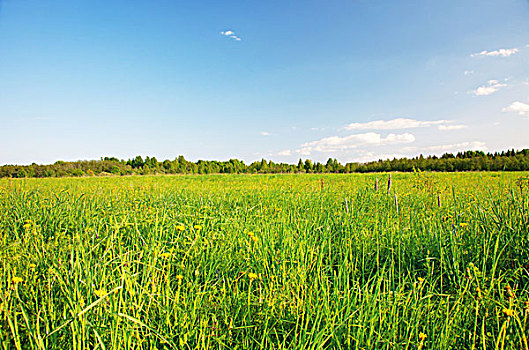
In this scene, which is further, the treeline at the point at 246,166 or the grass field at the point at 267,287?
the treeline at the point at 246,166

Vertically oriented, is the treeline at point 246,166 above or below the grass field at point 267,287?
above

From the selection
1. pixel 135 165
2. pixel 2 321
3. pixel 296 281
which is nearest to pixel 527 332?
pixel 296 281

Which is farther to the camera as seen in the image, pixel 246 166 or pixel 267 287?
pixel 246 166

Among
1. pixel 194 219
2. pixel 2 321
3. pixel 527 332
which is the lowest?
pixel 527 332

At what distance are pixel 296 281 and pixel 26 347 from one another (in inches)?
60.6

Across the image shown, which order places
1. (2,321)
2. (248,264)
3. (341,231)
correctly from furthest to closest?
1. (341,231)
2. (248,264)
3. (2,321)

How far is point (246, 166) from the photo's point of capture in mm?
52562

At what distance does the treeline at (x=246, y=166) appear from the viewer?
39.5 metres

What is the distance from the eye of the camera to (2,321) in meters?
1.70

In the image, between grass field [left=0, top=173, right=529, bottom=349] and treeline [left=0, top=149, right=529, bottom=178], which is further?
treeline [left=0, top=149, right=529, bottom=178]

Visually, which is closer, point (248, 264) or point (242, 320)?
point (242, 320)

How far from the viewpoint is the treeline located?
39.5 m

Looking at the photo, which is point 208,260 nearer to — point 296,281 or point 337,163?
point 296,281

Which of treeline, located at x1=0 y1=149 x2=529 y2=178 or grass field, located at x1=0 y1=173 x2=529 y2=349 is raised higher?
treeline, located at x1=0 y1=149 x2=529 y2=178
